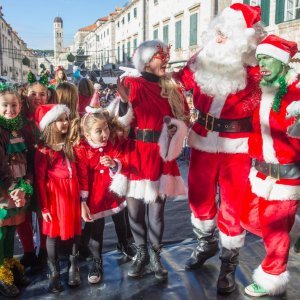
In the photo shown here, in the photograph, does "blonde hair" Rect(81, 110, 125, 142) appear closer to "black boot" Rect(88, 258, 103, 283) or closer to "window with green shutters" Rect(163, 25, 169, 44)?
"black boot" Rect(88, 258, 103, 283)

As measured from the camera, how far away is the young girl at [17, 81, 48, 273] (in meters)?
2.63

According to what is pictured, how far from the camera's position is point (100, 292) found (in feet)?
8.08

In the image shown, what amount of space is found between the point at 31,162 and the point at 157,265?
1.22m

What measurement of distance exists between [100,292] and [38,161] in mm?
1018

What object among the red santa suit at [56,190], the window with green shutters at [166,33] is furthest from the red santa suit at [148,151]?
the window with green shutters at [166,33]

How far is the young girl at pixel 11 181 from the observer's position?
7.67ft

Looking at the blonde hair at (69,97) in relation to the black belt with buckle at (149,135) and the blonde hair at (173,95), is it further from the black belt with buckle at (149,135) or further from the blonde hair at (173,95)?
the blonde hair at (173,95)

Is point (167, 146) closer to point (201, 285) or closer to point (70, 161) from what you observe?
point (70, 161)

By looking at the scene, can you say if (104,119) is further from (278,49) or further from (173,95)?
(278,49)

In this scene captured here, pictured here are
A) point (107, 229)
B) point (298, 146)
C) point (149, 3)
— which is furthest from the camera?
point (149, 3)

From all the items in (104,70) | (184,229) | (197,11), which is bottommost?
(184,229)

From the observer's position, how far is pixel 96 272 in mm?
2613

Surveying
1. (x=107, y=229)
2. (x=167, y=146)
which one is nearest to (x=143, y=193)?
(x=167, y=146)

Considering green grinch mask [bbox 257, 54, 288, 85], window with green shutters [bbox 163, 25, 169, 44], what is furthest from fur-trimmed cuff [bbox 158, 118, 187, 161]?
window with green shutters [bbox 163, 25, 169, 44]
